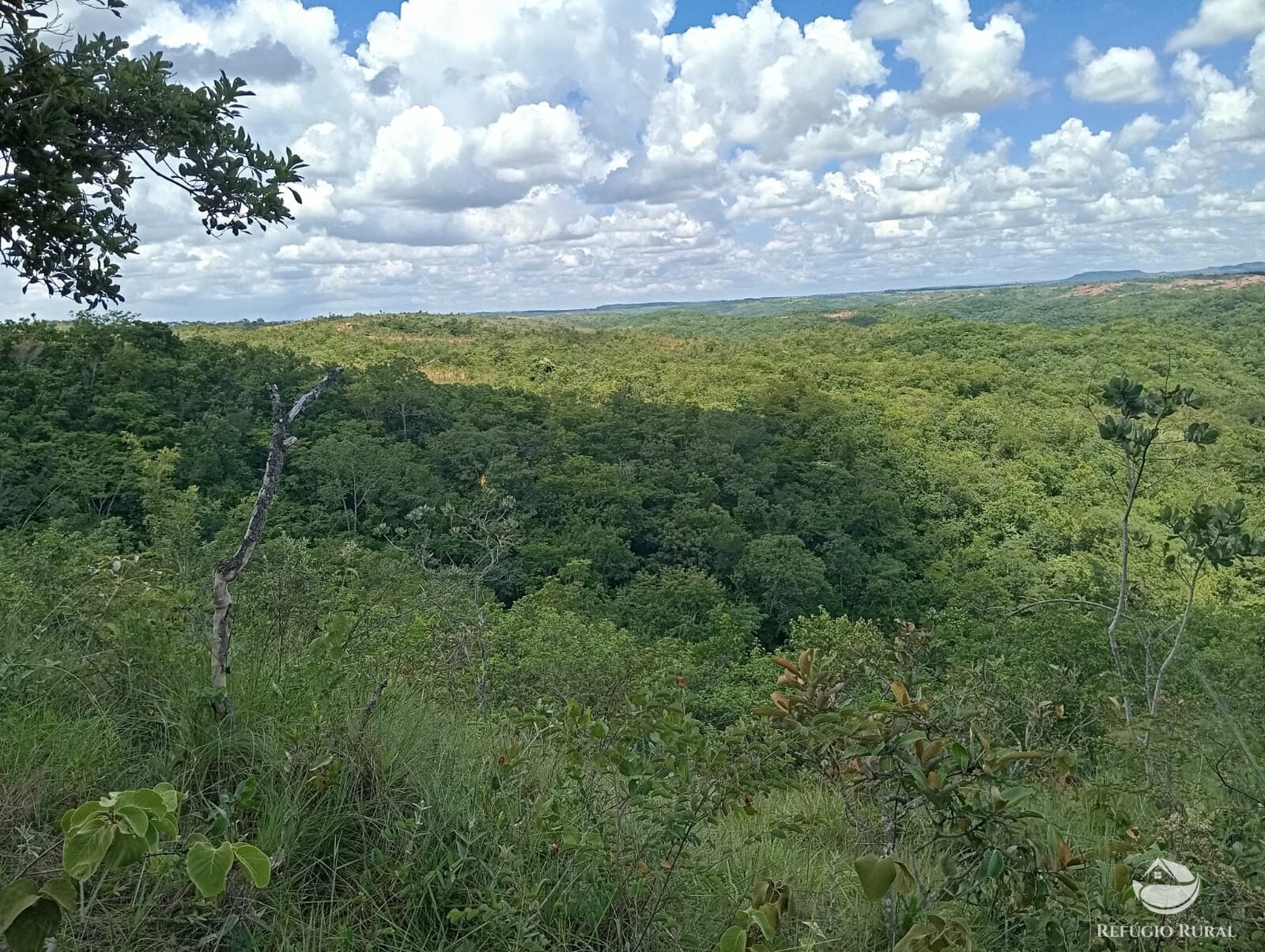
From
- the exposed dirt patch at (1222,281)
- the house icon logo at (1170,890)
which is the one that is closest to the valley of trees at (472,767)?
the house icon logo at (1170,890)

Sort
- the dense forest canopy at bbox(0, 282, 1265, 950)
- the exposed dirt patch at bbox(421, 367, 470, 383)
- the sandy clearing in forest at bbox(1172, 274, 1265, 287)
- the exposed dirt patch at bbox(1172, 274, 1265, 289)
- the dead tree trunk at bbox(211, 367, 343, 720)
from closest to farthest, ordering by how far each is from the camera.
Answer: the dense forest canopy at bbox(0, 282, 1265, 950) < the dead tree trunk at bbox(211, 367, 343, 720) < the exposed dirt patch at bbox(421, 367, 470, 383) < the exposed dirt patch at bbox(1172, 274, 1265, 289) < the sandy clearing in forest at bbox(1172, 274, 1265, 287)

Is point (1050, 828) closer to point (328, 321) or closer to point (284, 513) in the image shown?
point (284, 513)

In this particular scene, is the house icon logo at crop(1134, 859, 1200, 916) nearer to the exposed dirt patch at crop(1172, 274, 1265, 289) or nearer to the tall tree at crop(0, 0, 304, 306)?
the tall tree at crop(0, 0, 304, 306)

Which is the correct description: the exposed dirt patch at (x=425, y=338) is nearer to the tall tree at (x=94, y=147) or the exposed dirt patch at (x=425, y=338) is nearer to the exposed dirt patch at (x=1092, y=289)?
the tall tree at (x=94, y=147)

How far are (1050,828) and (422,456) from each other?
1203 inches

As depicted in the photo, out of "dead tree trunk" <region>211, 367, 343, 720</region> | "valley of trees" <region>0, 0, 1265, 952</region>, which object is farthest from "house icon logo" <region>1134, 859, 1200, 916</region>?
"dead tree trunk" <region>211, 367, 343, 720</region>

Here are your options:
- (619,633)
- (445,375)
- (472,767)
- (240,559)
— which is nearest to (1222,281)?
(445,375)

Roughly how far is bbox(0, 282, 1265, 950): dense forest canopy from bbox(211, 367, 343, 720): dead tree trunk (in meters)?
0.11

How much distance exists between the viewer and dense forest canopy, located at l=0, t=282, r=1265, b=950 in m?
1.77

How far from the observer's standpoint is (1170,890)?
1.60 meters

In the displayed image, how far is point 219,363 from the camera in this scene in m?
32.6

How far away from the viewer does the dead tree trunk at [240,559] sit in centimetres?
194

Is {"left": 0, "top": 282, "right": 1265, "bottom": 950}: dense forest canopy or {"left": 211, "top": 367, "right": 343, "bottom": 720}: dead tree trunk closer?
{"left": 0, "top": 282, "right": 1265, "bottom": 950}: dense forest canopy

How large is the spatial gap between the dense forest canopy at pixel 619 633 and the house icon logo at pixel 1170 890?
4 centimetres
